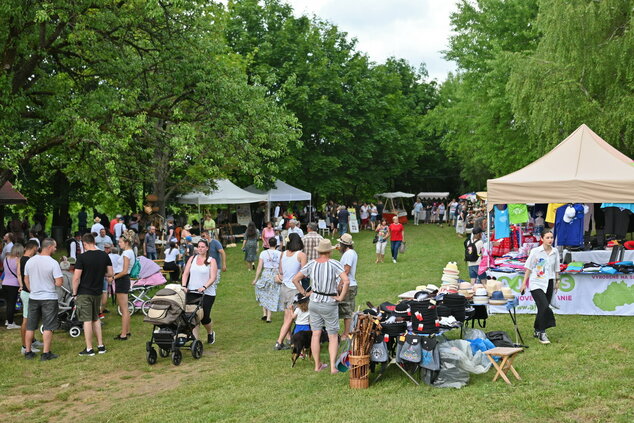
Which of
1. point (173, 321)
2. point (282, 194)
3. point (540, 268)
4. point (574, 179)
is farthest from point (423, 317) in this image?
point (282, 194)

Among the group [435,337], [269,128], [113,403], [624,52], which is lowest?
[113,403]

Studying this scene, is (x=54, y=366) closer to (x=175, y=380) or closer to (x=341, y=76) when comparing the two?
(x=175, y=380)

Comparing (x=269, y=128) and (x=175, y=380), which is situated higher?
(x=269, y=128)

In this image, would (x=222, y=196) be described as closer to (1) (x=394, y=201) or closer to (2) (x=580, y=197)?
(2) (x=580, y=197)

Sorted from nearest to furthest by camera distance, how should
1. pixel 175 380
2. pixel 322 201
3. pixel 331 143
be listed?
1. pixel 175 380
2. pixel 331 143
3. pixel 322 201

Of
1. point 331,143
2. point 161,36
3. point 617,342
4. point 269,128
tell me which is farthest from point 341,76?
point 617,342

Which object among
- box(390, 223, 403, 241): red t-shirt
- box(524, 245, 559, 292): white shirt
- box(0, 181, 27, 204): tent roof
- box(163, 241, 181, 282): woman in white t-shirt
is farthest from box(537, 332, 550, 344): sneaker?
box(0, 181, 27, 204): tent roof

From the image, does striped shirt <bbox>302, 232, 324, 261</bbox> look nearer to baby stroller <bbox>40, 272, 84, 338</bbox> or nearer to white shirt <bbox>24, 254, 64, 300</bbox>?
baby stroller <bbox>40, 272, 84, 338</bbox>

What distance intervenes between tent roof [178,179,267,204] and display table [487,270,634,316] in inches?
676

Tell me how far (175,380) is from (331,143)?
27.2m

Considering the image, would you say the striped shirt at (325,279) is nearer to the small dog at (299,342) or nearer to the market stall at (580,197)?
the small dog at (299,342)

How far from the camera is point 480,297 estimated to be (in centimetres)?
902

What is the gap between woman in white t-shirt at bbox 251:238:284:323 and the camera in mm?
11273

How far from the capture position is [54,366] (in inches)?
369
